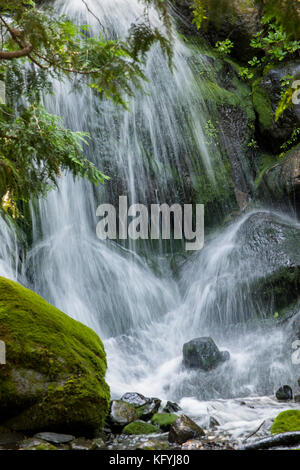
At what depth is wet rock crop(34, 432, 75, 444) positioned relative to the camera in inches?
118

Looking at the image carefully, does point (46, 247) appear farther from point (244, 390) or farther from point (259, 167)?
point (259, 167)

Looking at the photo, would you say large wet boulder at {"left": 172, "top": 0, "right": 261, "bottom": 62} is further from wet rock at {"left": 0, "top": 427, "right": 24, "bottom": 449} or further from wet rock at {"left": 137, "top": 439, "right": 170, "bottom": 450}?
wet rock at {"left": 0, "top": 427, "right": 24, "bottom": 449}

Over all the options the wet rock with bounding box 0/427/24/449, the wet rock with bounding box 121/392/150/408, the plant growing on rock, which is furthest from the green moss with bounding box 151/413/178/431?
the plant growing on rock

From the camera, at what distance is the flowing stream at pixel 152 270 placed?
575 cm

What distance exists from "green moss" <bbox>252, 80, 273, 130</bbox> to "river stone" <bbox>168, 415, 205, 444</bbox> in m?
10.4

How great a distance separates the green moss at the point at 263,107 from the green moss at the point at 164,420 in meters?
10.2

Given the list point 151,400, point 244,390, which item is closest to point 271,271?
point 244,390

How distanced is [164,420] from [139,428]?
36cm

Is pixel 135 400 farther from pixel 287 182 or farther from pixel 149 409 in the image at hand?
pixel 287 182

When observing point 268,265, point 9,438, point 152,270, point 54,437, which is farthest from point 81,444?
point 152,270

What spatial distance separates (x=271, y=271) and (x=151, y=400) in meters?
4.43

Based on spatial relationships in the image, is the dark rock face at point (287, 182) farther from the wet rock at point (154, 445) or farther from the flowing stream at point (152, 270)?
the wet rock at point (154, 445)

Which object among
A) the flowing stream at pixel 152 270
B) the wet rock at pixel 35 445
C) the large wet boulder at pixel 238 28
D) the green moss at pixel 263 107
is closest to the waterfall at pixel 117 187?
the flowing stream at pixel 152 270

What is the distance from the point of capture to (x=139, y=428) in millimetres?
3611
